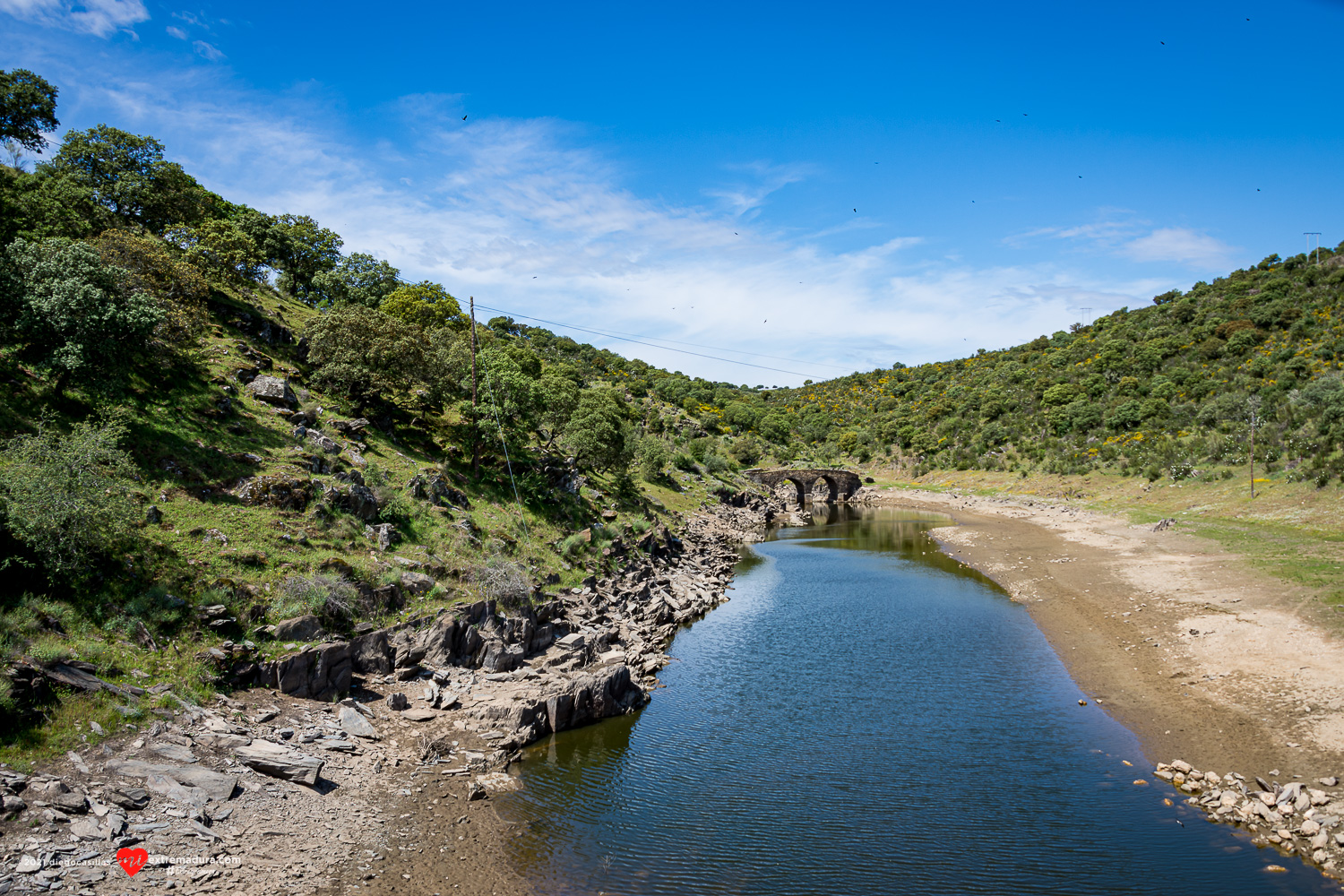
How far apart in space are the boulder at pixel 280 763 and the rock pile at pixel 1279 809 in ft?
82.6

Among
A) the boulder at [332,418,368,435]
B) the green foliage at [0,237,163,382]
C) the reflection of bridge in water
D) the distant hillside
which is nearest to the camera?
the green foliage at [0,237,163,382]

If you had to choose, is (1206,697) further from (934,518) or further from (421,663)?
(934,518)

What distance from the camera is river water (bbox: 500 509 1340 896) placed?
1675 centimetres

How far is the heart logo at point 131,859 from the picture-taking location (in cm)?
1326

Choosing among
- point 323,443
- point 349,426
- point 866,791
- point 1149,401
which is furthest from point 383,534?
point 1149,401

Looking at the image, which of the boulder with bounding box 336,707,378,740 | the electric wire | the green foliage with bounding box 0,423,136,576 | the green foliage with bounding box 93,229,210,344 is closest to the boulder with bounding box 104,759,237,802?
the boulder with bounding box 336,707,378,740

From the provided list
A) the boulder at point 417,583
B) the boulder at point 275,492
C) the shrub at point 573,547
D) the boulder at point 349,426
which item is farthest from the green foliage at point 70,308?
the shrub at point 573,547

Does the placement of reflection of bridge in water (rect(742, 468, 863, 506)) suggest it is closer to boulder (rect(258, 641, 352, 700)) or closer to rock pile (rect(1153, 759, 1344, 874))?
rock pile (rect(1153, 759, 1344, 874))

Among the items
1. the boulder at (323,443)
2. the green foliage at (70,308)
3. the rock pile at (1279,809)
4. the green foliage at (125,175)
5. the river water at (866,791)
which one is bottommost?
the river water at (866,791)

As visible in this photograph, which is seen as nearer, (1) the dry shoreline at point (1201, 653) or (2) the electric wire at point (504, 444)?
(1) the dry shoreline at point (1201, 653)

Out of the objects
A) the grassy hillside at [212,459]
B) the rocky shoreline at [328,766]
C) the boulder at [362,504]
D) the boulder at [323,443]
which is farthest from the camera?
the boulder at [323,443]

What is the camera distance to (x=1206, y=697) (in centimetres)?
2548

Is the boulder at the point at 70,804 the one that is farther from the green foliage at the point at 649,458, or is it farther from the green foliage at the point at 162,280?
the green foliage at the point at 649,458

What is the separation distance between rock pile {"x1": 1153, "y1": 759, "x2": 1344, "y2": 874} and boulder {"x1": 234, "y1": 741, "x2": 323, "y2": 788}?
25.2m
